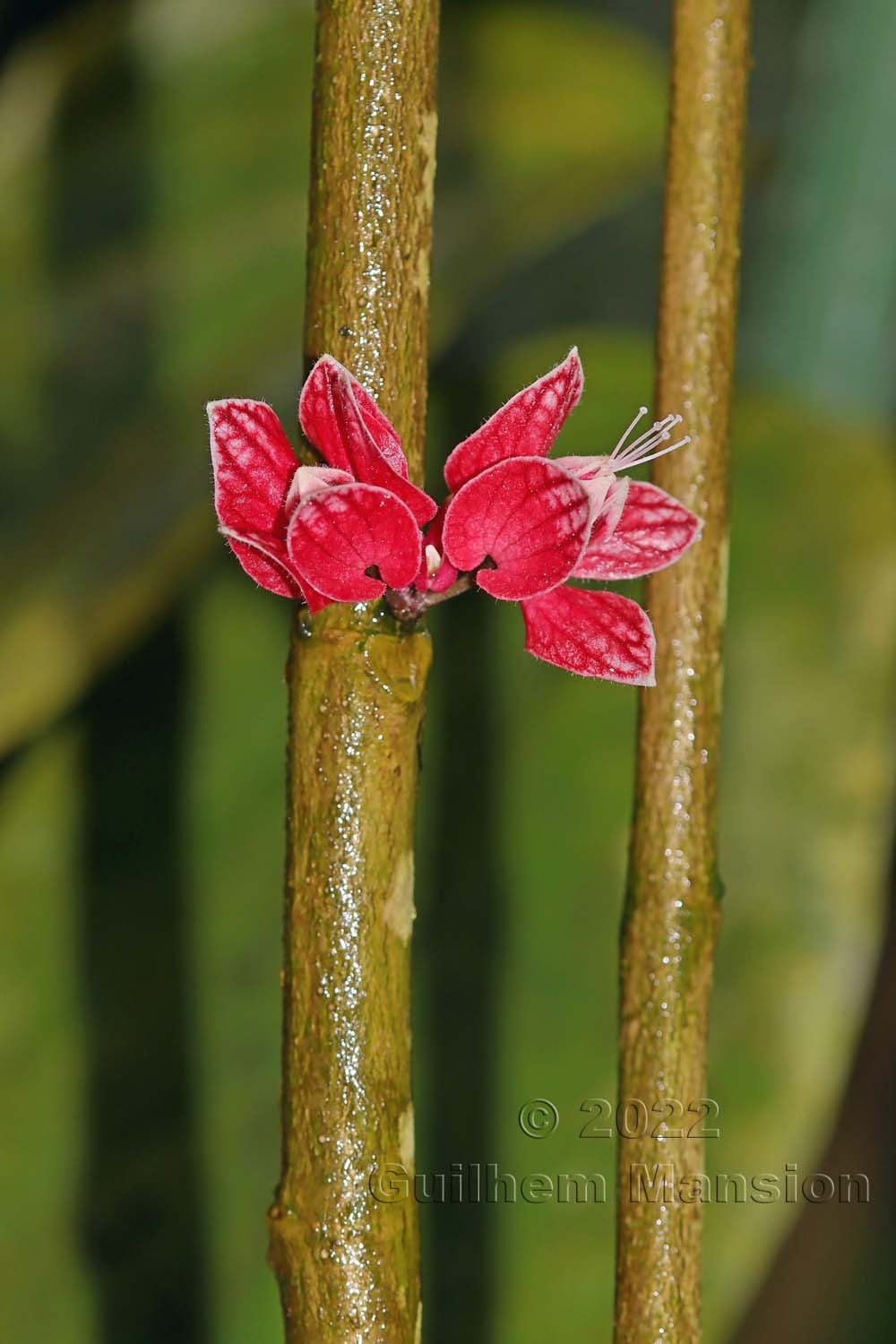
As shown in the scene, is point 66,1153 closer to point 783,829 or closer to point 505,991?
point 505,991

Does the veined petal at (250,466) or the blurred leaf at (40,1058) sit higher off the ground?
the veined petal at (250,466)

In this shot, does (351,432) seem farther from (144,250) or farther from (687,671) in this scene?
(144,250)

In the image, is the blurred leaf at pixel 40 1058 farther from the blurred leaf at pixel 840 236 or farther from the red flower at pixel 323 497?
the blurred leaf at pixel 840 236

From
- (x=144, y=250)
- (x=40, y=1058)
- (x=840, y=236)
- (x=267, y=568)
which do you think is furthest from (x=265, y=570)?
(x=840, y=236)

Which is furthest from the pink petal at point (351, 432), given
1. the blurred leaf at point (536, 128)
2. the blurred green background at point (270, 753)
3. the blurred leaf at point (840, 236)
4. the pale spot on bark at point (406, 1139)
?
the blurred leaf at point (840, 236)

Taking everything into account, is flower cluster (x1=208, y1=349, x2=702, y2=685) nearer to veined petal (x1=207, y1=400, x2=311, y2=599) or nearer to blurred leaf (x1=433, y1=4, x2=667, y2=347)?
veined petal (x1=207, y1=400, x2=311, y2=599)

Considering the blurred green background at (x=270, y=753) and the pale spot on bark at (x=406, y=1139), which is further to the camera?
the blurred green background at (x=270, y=753)

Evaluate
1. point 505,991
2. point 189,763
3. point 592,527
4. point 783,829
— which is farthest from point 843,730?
point 592,527

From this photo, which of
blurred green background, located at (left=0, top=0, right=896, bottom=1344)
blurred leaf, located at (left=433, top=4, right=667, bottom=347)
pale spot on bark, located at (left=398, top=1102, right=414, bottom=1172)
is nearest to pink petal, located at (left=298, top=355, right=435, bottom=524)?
pale spot on bark, located at (left=398, top=1102, right=414, bottom=1172)
